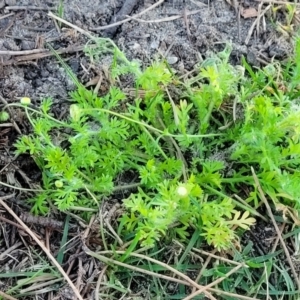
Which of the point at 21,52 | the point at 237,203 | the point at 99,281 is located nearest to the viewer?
the point at 99,281

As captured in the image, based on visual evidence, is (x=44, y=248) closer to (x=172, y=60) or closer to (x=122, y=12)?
(x=172, y=60)

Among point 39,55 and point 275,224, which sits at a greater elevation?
point 39,55

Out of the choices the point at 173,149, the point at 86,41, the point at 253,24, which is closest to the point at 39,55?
the point at 86,41

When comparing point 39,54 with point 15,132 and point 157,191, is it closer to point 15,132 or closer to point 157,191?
point 15,132

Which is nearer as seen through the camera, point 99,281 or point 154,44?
point 99,281

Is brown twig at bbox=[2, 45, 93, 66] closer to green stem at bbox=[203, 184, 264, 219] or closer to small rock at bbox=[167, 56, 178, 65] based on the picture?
small rock at bbox=[167, 56, 178, 65]

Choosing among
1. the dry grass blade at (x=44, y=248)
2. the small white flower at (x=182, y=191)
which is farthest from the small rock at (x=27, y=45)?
the small white flower at (x=182, y=191)

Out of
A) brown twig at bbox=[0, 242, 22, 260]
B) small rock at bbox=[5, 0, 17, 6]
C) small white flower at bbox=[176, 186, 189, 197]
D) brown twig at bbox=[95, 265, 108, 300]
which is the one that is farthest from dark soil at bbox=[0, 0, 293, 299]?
small white flower at bbox=[176, 186, 189, 197]
